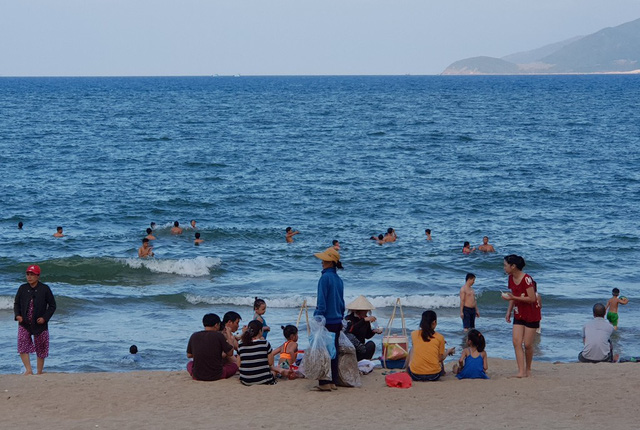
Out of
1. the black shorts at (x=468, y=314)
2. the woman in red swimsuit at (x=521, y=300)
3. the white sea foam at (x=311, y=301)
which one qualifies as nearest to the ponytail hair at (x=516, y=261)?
the woman in red swimsuit at (x=521, y=300)

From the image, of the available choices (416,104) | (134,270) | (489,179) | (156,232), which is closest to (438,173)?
(489,179)

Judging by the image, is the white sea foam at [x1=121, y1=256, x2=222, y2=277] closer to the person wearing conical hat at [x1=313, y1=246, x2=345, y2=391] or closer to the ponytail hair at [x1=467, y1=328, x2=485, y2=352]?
the ponytail hair at [x1=467, y1=328, x2=485, y2=352]

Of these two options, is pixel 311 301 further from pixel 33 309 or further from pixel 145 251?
pixel 33 309

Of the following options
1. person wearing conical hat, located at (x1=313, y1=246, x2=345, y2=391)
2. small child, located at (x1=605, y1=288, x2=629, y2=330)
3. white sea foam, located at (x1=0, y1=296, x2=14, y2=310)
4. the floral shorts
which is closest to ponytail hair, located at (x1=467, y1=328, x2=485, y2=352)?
person wearing conical hat, located at (x1=313, y1=246, x2=345, y2=391)

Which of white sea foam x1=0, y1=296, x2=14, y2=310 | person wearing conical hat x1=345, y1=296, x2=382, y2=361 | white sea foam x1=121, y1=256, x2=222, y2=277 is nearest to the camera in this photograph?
person wearing conical hat x1=345, y1=296, x2=382, y2=361

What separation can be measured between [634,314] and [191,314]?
30.4 ft

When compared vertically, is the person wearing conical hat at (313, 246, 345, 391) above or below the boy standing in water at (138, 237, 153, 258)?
above

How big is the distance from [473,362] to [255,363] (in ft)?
9.52

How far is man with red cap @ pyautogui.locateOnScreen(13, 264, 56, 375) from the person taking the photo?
1035 centimetres

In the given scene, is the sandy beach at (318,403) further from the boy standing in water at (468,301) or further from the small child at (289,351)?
the boy standing in water at (468,301)

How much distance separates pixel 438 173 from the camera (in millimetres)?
38844

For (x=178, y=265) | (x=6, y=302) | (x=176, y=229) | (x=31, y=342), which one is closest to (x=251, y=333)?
(x=31, y=342)

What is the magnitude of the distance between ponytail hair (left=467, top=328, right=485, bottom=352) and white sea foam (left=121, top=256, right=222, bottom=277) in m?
11.5

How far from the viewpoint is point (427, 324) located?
10.1 m
